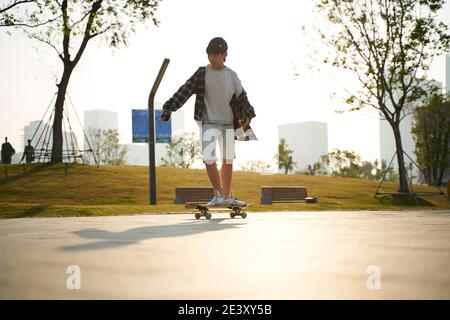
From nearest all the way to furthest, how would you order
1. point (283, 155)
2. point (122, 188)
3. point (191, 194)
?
1. point (191, 194)
2. point (122, 188)
3. point (283, 155)

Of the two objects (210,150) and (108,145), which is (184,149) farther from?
(210,150)

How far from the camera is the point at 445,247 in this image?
9.89 feet

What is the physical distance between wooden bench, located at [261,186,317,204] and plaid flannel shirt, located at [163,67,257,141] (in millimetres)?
14851

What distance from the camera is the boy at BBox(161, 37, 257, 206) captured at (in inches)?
271

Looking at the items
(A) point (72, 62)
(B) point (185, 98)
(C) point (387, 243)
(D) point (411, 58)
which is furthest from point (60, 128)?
(C) point (387, 243)

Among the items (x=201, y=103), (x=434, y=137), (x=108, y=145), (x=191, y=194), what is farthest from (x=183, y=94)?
(x=108, y=145)

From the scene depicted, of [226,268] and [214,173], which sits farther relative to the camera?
[214,173]

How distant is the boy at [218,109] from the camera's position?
6891 mm

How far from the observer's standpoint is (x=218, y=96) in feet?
22.9

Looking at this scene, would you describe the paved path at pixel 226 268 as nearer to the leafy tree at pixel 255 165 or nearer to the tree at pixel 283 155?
the tree at pixel 283 155

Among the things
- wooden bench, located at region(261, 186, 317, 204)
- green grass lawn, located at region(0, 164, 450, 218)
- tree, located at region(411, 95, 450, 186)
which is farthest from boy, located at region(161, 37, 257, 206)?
tree, located at region(411, 95, 450, 186)

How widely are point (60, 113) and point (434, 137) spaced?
3574cm

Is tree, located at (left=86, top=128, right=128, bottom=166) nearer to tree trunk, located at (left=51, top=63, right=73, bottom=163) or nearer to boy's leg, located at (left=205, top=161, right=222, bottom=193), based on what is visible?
tree trunk, located at (left=51, top=63, right=73, bottom=163)
